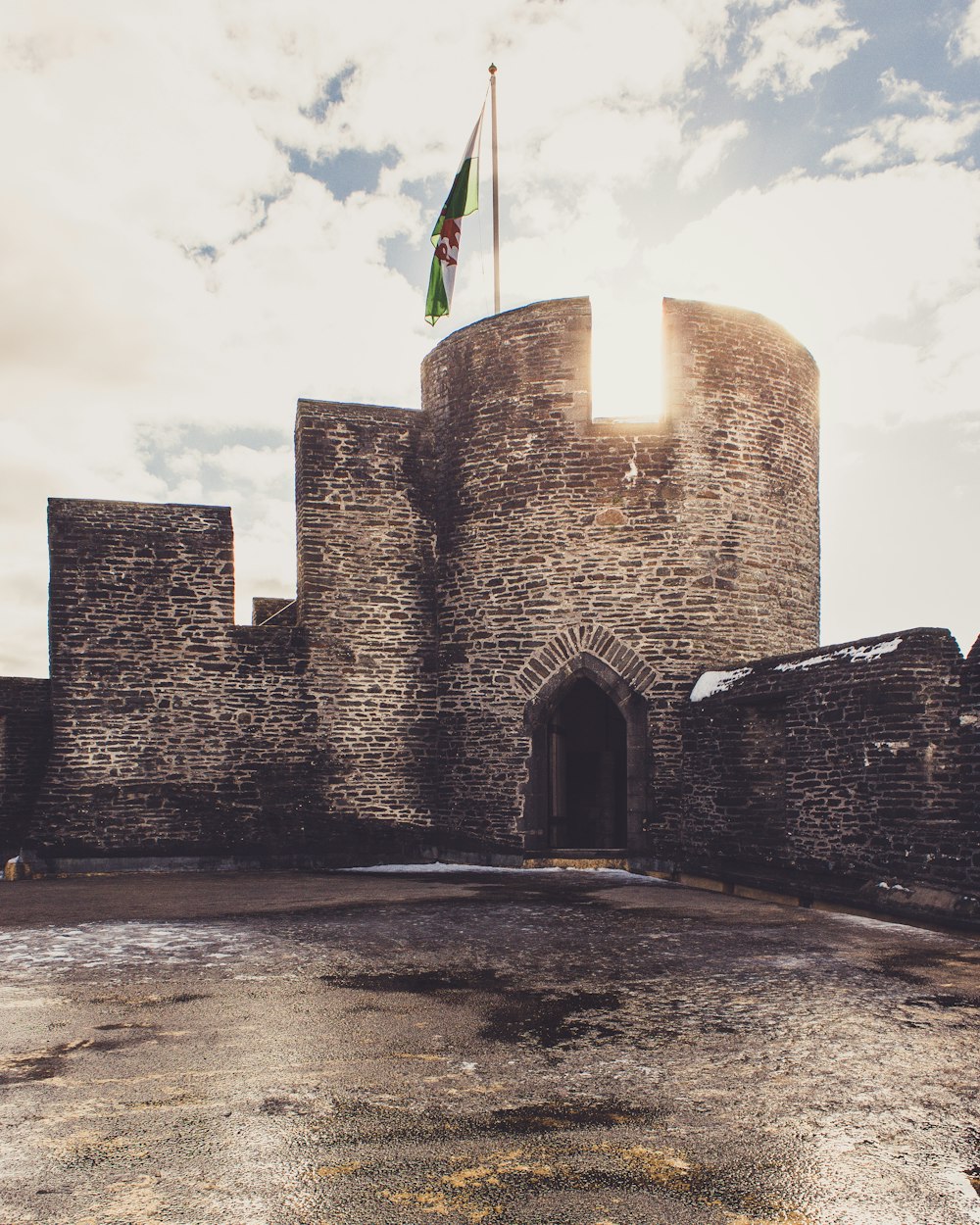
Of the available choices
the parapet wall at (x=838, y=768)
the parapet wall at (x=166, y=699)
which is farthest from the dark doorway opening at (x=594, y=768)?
the parapet wall at (x=166, y=699)

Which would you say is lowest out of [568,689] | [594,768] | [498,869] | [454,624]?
[498,869]

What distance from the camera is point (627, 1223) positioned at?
2730 millimetres

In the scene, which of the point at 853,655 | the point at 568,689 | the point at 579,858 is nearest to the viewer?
the point at 853,655

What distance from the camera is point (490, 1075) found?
3953 mm

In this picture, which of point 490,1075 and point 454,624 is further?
point 454,624

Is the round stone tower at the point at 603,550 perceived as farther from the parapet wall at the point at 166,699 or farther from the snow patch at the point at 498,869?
the parapet wall at the point at 166,699

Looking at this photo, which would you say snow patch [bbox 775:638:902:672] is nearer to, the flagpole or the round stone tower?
the round stone tower

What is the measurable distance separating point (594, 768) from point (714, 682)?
3857mm

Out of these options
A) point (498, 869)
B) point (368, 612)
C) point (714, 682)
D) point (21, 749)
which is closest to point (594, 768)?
point (498, 869)

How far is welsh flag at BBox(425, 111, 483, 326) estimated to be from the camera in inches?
570

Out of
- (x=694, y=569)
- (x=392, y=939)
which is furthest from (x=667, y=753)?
(x=392, y=939)

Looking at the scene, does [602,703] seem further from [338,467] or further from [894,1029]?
[894,1029]

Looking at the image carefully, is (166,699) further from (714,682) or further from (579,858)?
(714,682)

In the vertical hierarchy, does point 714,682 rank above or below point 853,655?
below
